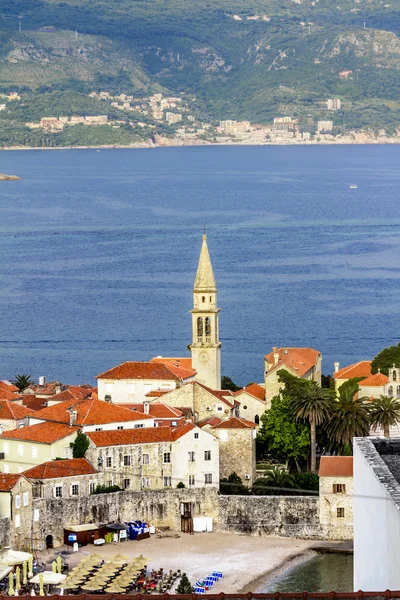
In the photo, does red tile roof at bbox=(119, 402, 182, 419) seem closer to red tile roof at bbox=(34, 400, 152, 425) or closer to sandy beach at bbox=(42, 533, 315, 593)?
red tile roof at bbox=(34, 400, 152, 425)

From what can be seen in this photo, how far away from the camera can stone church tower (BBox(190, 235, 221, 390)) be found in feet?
187

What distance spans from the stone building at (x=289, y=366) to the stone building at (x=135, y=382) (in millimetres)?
2969

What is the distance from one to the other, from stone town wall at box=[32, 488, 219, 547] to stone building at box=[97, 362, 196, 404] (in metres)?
8.62

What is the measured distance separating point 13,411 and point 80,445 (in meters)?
5.21

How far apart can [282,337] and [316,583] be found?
5227 centimetres

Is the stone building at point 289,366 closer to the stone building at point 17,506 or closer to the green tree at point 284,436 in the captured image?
the green tree at point 284,436

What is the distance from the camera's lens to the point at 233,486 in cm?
4856

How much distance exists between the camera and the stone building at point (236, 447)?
49.8 m

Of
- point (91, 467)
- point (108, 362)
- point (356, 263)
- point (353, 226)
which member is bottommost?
point (91, 467)

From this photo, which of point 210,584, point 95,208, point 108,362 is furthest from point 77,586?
point 95,208

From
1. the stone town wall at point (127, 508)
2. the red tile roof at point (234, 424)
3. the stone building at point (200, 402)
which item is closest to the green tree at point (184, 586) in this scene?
the stone town wall at point (127, 508)

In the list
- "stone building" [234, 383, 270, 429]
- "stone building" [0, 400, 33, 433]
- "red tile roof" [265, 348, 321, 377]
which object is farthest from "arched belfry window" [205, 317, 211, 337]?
"stone building" [0, 400, 33, 433]

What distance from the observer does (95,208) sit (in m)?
186

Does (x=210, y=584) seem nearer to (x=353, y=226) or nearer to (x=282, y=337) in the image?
(x=282, y=337)
